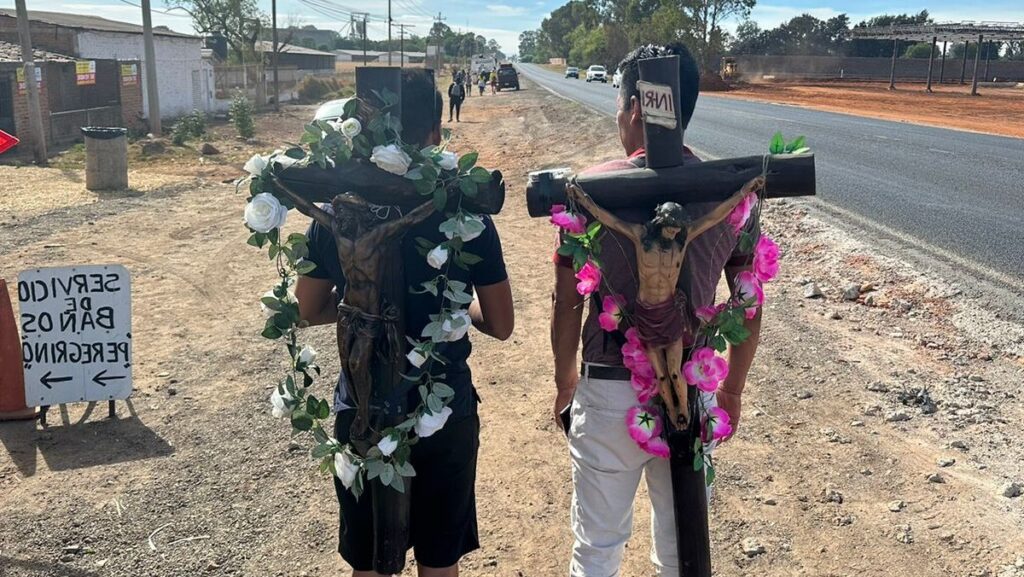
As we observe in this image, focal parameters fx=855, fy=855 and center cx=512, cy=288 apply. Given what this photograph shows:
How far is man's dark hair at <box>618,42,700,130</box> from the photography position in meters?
2.31

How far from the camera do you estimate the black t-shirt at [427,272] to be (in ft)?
7.36

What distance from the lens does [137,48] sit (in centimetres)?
2950

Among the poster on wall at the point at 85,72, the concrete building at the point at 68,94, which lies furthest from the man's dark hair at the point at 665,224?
the poster on wall at the point at 85,72

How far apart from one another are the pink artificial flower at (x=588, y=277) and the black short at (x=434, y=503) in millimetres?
501

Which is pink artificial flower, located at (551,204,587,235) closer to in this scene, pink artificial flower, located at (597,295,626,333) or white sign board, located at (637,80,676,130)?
pink artificial flower, located at (597,295,626,333)

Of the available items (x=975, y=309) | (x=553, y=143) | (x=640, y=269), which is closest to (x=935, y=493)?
(x=640, y=269)

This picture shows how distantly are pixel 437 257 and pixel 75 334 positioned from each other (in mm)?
3450

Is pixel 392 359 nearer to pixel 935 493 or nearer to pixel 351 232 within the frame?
pixel 351 232

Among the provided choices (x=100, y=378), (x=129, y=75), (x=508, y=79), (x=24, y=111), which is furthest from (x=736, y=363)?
(x=508, y=79)

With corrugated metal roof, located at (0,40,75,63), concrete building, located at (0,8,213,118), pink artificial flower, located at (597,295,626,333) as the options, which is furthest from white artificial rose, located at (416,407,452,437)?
concrete building, located at (0,8,213,118)

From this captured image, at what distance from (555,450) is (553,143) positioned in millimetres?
16618

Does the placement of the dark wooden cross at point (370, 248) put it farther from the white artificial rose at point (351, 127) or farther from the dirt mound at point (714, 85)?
the dirt mound at point (714, 85)

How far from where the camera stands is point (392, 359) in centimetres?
221

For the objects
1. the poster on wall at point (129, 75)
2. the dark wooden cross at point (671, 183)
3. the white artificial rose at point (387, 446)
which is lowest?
the white artificial rose at point (387, 446)
